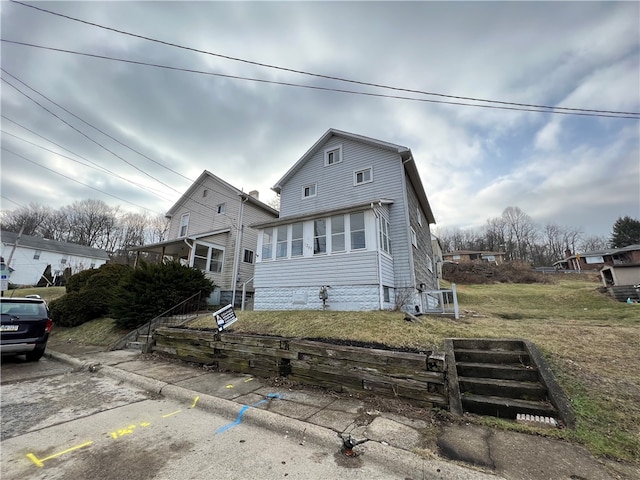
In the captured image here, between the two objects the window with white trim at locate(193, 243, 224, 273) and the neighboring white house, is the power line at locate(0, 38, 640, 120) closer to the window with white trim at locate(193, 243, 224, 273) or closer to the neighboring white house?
the window with white trim at locate(193, 243, 224, 273)

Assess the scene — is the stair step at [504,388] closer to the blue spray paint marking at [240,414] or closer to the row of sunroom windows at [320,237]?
the blue spray paint marking at [240,414]

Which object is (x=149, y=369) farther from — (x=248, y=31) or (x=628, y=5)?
(x=628, y=5)

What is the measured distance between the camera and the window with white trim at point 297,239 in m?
11.0

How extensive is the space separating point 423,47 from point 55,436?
10288 mm

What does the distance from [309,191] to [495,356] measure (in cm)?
1123

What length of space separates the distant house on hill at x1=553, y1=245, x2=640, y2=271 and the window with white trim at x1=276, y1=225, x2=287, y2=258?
51.3 meters

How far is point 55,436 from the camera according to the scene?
3.42 metres

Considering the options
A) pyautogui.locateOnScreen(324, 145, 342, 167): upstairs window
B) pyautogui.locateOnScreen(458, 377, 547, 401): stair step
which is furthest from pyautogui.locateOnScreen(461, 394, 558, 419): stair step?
pyautogui.locateOnScreen(324, 145, 342, 167): upstairs window

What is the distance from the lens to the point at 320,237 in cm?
1059

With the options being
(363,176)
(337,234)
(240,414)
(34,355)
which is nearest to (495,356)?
(240,414)

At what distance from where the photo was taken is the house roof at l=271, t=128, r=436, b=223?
38.7 ft

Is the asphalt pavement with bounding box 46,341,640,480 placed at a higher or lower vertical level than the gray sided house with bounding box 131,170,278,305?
lower

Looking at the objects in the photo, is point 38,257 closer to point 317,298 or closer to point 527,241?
point 317,298

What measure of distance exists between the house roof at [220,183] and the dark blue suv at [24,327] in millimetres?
10820
